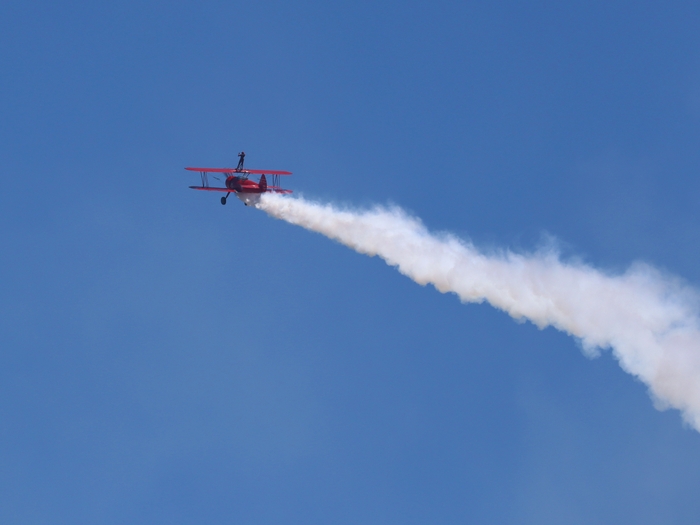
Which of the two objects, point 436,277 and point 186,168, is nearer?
point 436,277

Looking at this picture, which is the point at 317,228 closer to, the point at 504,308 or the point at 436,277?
the point at 436,277

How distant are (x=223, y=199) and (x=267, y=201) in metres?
4.14

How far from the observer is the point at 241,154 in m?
71.2

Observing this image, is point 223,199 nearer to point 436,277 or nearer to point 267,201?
point 267,201

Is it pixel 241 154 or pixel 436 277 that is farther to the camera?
pixel 241 154

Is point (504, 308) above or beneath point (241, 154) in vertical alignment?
beneath

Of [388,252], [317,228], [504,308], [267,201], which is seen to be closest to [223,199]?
[267,201]

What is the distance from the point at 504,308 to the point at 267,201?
2389 centimetres

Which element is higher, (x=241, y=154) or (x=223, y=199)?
(x=241, y=154)

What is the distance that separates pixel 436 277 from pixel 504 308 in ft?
21.2

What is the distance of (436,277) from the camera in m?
65.6

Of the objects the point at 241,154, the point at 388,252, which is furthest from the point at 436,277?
the point at 241,154

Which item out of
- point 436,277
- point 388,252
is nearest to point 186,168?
point 388,252

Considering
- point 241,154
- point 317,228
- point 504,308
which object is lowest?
point 504,308
